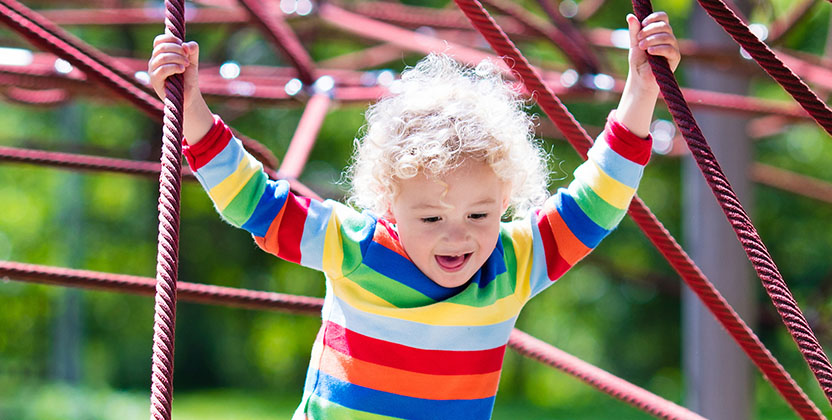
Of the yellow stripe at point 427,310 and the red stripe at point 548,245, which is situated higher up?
the red stripe at point 548,245

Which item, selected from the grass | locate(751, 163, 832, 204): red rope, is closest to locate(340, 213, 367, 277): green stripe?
locate(751, 163, 832, 204): red rope

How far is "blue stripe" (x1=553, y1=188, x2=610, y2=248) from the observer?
113 centimetres

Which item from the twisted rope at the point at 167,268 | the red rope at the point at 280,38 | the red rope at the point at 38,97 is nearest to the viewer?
the twisted rope at the point at 167,268

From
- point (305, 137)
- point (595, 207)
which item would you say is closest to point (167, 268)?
point (595, 207)

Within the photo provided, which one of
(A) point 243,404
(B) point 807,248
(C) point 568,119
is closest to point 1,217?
(A) point 243,404

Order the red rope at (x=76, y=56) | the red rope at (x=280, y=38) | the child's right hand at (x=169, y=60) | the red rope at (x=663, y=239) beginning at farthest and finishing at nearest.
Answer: the red rope at (x=280, y=38), the red rope at (x=76, y=56), the red rope at (x=663, y=239), the child's right hand at (x=169, y=60)

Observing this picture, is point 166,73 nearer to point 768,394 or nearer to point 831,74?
point 831,74

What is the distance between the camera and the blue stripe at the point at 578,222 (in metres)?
1.13

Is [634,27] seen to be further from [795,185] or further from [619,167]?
[795,185]

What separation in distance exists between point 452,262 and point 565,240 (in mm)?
169

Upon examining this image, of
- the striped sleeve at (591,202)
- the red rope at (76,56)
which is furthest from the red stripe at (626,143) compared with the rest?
the red rope at (76,56)

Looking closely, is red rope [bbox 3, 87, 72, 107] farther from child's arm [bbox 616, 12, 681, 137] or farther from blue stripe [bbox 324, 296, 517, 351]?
child's arm [bbox 616, 12, 681, 137]

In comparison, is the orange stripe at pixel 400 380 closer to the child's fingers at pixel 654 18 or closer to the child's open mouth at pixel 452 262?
the child's open mouth at pixel 452 262

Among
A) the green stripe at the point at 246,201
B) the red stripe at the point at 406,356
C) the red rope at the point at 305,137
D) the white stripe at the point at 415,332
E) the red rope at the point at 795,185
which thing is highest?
the red rope at the point at 795,185
